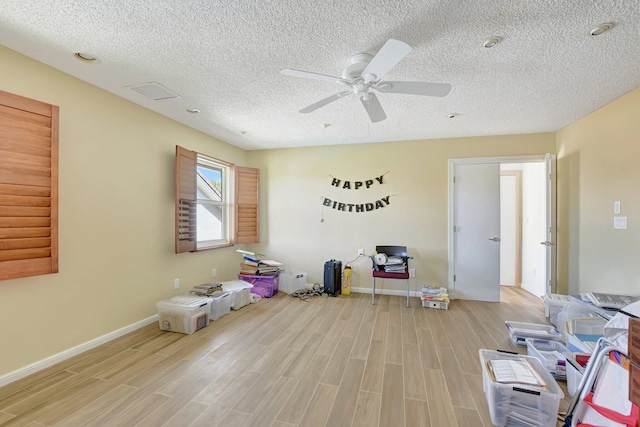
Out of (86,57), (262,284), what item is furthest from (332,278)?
(86,57)

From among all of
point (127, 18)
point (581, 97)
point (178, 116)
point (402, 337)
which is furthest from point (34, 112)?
point (581, 97)

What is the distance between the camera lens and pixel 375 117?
2623mm

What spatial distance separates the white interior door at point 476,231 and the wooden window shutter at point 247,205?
3284mm

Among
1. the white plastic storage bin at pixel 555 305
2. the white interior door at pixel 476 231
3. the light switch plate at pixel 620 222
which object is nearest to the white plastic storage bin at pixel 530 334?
the white plastic storage bin at pixel 555 305

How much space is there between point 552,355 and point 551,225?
2165 mm

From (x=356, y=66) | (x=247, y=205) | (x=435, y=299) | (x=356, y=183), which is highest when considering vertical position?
(x=356, y=66)

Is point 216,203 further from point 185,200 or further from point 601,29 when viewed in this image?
point 601,29

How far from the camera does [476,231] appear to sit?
4164mm

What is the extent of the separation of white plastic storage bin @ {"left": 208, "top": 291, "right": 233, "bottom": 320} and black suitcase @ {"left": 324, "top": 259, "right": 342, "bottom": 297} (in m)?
1.49

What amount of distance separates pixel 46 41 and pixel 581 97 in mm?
4628

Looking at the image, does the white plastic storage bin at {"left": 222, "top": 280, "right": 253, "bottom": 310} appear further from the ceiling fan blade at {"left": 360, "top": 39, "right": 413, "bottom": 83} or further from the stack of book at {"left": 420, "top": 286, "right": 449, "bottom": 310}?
the ceiling fan blade at {"left": 360, "top": 39, "right": 413, "bottom": 83}

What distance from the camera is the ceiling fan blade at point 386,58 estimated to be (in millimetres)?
1584

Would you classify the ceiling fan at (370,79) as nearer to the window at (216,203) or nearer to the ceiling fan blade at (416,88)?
the ceiling fan blade at (416,88)

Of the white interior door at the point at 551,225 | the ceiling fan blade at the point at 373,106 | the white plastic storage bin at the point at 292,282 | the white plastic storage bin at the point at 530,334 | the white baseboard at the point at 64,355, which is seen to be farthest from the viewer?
the white plastic storage bin at the point at 292,282
